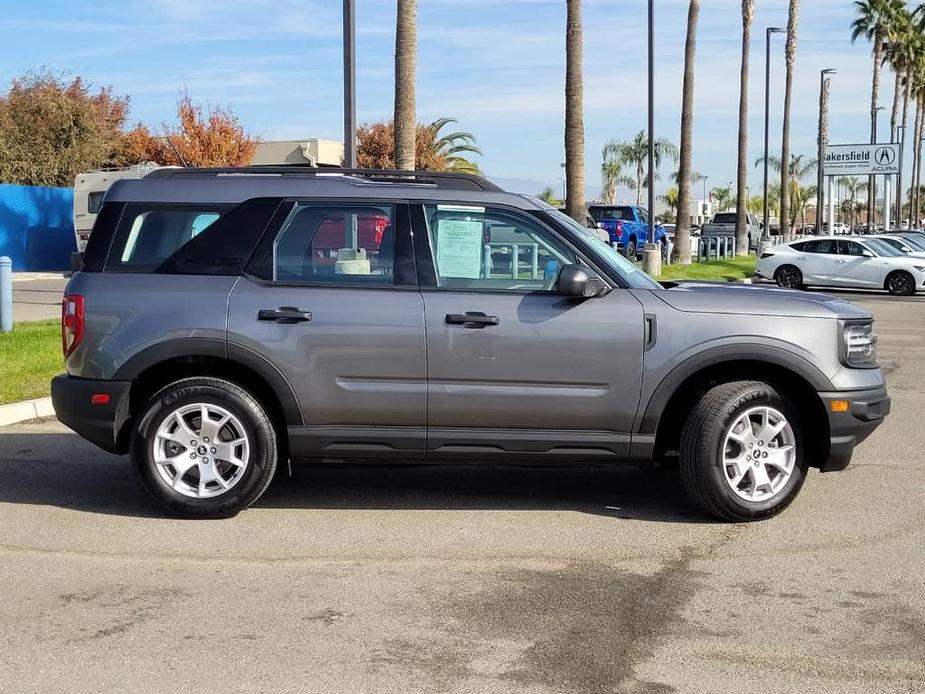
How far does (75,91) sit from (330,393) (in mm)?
35753

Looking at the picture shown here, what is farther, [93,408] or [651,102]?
[651,102]

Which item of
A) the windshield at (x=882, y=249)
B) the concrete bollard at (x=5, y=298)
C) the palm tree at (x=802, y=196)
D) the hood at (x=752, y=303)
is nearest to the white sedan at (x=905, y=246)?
the windshield at (x=882, y=249)

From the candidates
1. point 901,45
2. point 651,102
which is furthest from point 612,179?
point 651,102

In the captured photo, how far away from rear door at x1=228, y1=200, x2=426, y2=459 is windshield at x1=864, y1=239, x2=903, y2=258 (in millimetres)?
25134

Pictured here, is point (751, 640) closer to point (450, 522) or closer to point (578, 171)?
point (450, 522)

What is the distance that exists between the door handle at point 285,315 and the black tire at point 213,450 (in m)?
0.44

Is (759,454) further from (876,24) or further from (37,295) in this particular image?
(876,24)

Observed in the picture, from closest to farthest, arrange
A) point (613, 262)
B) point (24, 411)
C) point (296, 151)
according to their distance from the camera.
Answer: point (613, 262) < point (24, 411) < point (296, 151)

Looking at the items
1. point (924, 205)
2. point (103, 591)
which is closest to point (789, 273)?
point (103, 591)

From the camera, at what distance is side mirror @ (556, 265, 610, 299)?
6.40 meters

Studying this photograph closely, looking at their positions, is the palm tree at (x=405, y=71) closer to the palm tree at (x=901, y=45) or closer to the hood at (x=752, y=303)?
the hood at (x=752, y=303)

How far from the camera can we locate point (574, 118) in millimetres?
24938

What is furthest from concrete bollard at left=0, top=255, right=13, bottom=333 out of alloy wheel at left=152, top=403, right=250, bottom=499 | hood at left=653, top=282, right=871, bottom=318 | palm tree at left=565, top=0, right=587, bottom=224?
palm tree at left=565, top=0, right=587, bottom=224

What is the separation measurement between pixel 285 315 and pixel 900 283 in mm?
25327
